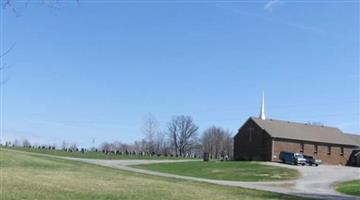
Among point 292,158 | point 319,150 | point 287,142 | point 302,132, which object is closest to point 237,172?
point 292,158

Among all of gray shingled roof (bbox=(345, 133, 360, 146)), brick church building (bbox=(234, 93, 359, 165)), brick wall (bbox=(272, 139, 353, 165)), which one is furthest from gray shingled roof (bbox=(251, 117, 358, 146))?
gray shingled roof (bbox=(345, 133, 360, 146))

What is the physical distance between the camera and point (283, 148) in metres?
85.8

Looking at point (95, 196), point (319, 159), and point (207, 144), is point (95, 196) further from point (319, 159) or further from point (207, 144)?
point (207, 144)

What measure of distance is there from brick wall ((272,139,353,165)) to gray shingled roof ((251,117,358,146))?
2.32 feet

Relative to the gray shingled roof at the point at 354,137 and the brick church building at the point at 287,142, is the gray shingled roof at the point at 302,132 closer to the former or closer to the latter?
the brick church building at the point at 287,142

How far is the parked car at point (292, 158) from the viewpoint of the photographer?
75744 mm

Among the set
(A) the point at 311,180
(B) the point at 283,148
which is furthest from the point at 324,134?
(A) the point at 311,180

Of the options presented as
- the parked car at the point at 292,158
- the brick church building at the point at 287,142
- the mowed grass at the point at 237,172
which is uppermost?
the brick church building at the point at 287,142

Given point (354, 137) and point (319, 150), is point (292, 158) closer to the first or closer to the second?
point (319, 150)

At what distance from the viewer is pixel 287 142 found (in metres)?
86.6

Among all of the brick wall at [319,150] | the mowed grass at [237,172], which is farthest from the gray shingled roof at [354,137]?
the mowed grass at [237,172]

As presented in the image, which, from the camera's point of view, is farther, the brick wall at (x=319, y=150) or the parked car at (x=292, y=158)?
the brick wall at (x=319, y=150)

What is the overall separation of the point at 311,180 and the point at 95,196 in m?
34.5

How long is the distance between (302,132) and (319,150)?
3634 mm
